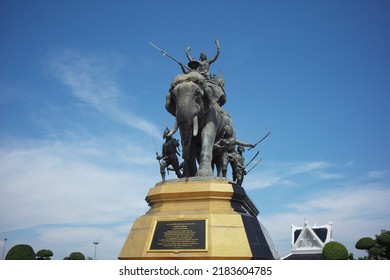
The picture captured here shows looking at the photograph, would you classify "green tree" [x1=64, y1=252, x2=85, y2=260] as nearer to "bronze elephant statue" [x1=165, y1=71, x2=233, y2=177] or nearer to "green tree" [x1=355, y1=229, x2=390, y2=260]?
"bronze elephant statue" [x1=165, y1=71, x2=233, y2=177]

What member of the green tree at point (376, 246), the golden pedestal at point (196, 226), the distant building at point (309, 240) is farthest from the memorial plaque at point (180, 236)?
the distant building at point (309, 240)

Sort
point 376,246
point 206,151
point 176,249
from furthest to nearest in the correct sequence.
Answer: point 376,246 → point 206,151 → point 176,249

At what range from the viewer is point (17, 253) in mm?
13602

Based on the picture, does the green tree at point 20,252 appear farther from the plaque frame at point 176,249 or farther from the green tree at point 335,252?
the green tree at point 335,252

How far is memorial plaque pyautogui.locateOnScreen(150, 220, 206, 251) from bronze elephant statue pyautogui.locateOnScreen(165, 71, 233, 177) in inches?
83.7

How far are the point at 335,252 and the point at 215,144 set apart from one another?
7284 millimetres

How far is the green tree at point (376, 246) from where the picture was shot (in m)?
22.4

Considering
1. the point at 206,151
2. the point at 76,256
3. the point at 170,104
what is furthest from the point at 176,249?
the point at 76,256

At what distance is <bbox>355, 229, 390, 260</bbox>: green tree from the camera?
22.4 meters

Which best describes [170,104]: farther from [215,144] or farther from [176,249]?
[176,249]

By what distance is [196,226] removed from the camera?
9.43 meters
